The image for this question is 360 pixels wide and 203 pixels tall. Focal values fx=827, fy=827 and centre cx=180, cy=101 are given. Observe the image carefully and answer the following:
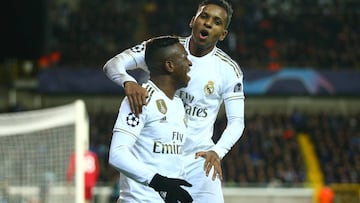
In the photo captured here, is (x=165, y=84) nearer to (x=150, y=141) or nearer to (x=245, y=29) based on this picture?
(x=150, y=141)

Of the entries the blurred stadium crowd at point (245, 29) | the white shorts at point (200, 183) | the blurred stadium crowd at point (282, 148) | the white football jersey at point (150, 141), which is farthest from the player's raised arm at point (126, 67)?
the blurred stadium crowd at point (245, 29)

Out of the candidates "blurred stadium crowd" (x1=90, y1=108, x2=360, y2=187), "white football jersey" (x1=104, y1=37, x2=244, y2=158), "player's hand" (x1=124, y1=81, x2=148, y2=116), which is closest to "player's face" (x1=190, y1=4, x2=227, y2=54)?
"white football jersey" (x1=104, y1=37, x2=244, y2=158)

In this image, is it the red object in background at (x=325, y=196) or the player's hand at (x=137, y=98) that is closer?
the player's hand at (x=137, y=98)

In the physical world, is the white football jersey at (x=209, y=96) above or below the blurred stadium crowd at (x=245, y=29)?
above

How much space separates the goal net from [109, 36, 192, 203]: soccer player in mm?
3054

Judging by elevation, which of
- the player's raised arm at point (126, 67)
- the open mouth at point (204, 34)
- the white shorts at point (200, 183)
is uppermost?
the open mouth at point (204, 34)

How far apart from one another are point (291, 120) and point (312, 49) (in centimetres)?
219

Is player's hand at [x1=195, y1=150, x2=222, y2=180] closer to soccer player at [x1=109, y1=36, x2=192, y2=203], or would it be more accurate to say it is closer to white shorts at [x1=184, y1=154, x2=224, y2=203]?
soccer player at [x1=109, y1=36, x2=192, y2=203]

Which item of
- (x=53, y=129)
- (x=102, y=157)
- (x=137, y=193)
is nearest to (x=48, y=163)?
(x=53, y=129)

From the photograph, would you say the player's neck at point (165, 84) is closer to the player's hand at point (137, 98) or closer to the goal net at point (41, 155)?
the player's hand at point (137, 98)

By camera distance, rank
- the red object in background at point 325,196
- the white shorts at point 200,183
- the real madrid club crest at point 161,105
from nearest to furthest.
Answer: the real madrid club crest at point 161,105
the white shorts at point 200,183
the red object in background at point 325,196

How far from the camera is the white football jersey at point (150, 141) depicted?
4031 millimetres

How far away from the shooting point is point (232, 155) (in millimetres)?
18781

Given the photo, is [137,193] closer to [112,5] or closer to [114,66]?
[114,66]
